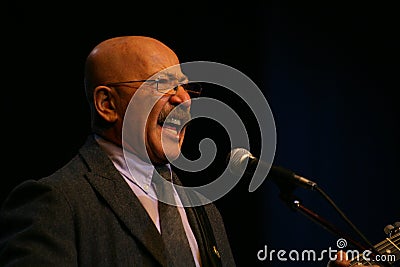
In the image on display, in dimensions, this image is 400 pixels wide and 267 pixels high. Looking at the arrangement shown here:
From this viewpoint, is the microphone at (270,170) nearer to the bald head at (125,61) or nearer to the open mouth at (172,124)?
the open mouth at (172,124)

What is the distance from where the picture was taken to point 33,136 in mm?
2672

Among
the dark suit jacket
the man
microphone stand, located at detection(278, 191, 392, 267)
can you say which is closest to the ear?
the man

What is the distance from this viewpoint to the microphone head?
5.09ft

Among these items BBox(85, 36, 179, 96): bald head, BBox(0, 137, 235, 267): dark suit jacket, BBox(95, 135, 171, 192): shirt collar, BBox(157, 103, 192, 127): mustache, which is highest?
BBox(85, 36, 179, 96): bald head

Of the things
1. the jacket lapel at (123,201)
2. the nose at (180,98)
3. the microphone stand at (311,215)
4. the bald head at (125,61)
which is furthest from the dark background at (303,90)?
the microphone stand at (311,215)

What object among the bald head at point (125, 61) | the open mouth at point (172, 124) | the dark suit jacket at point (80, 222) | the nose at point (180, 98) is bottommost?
the dark suit jacket at point (80, 222)

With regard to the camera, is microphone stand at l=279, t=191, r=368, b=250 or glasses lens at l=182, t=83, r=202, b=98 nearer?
microphone stand at l=279, t=191, r=368, b=250

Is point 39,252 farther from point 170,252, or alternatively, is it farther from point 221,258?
point 221,258

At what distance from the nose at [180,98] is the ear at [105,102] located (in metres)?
0.18

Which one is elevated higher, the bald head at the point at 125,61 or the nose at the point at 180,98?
the bald head at the point at 125,61

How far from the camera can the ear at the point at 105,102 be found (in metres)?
1.91

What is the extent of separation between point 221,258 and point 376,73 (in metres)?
1.55

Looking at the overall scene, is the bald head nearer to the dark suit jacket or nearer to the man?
the man

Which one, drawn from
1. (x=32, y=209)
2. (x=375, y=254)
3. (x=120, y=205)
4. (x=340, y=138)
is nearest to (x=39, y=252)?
(x=32, y=209)
